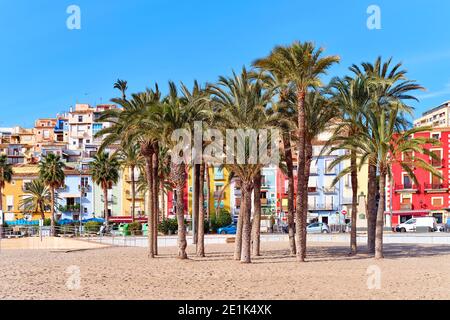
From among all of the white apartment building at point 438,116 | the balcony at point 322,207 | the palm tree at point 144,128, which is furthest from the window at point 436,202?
the palm tree at point 144,128

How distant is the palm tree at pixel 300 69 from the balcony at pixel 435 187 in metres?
47.0

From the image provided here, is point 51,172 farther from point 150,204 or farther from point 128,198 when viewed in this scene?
point 150,204

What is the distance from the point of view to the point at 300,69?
27547mm

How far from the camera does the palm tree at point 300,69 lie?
27297 millimetres

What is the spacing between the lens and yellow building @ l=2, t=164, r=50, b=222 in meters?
83.2

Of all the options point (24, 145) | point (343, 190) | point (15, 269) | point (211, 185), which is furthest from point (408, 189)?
point (24, 145)

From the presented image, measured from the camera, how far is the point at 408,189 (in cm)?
7169

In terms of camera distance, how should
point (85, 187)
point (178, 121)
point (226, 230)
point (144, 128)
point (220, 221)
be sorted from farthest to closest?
point (85, 187) < point (220, 221) < point (226, 230) < point (144, 128) < point (178, 121)

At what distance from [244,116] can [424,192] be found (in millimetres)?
49703

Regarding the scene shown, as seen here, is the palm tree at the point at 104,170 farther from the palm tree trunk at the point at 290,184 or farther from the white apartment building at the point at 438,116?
the white apartment building at the point at 438,116

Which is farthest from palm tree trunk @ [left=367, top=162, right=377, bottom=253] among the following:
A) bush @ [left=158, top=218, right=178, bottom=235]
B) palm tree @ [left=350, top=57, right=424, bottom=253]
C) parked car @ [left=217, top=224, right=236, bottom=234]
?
parked car @ [left=217, top=224, right=236, bottom=234]

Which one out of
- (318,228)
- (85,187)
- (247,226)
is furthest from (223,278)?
(85,187)
